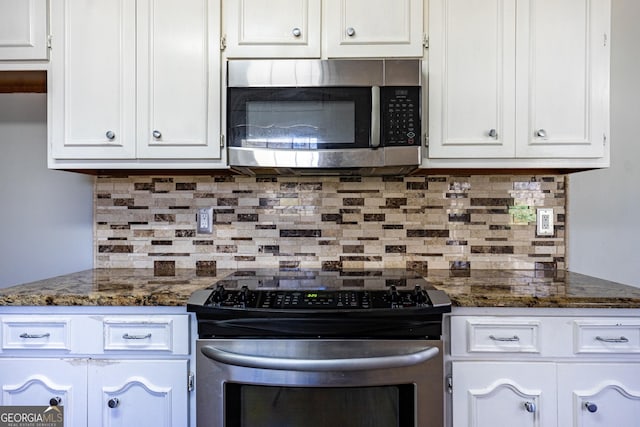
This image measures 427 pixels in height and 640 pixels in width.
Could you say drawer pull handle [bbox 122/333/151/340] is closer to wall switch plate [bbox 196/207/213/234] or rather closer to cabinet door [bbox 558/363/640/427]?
wall switch plate [bbox 196/207/213/234]

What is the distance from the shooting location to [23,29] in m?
1.58

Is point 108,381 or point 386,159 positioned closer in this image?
point 108,381

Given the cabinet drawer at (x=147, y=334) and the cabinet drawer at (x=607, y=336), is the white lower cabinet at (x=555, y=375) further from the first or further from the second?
the cabinet drawer at (x=147, y=334)

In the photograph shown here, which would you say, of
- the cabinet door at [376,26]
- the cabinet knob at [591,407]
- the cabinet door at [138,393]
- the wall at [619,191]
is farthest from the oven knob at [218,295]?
the wall at [619,191]

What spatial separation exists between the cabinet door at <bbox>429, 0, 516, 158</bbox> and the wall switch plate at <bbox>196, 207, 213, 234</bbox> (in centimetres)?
109

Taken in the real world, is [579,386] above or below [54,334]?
below

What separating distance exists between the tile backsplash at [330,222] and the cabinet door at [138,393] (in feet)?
1.99

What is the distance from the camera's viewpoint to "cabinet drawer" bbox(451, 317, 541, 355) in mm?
1299

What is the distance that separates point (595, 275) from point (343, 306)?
138 cm

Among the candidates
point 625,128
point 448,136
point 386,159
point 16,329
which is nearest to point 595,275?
point 625,128

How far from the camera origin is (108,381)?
132cm

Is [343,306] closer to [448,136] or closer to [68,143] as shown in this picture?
[448,136]

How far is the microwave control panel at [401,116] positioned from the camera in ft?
4.95

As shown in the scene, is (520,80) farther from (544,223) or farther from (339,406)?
(339,406)
